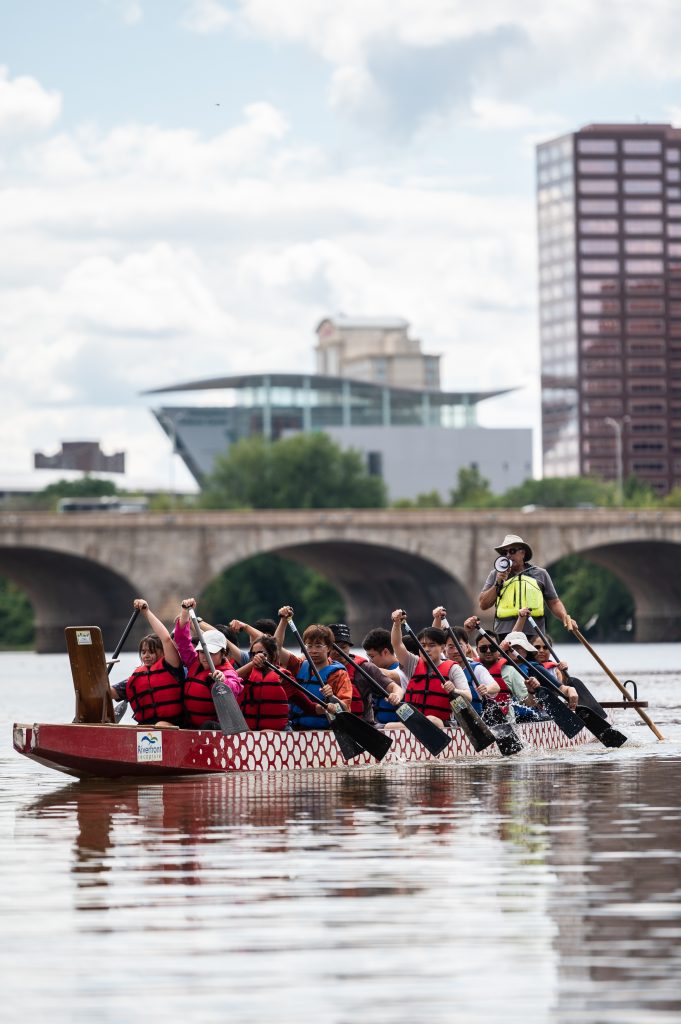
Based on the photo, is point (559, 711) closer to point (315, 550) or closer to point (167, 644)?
point (167, 644)

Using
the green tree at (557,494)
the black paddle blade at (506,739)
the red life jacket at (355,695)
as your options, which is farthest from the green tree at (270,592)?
the red life jacket at (355,695)

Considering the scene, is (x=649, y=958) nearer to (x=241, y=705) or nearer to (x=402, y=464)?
(x=241, y=705)

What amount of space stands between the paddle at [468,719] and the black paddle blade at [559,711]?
67.0 inches

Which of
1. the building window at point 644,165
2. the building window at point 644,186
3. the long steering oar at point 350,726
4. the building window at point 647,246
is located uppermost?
the building window at point 644,165

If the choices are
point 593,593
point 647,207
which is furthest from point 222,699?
point 647,207

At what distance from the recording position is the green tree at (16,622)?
106 metres

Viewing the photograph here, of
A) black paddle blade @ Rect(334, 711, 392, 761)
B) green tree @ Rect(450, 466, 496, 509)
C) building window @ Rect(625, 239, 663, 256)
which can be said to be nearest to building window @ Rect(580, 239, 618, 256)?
building window @ Rect(625, 239, 663, 256)

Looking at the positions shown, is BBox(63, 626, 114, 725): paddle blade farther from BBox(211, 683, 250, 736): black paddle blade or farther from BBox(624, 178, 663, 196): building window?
BBox(624, 178, 663, 196): building window

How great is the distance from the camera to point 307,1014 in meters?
6.77

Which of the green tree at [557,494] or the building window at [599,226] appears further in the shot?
the building window at [599,226]

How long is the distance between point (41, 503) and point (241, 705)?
124 m

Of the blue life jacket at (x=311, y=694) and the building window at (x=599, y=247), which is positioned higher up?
the building window at (x=599, y=247)

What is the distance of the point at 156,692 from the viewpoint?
666 inches

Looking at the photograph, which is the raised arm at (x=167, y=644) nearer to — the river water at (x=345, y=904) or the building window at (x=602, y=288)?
the river water at (x=345, y=904)
